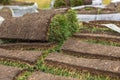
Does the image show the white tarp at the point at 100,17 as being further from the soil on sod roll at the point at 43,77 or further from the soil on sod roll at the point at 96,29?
the soil on sod roll at the point at 43,77

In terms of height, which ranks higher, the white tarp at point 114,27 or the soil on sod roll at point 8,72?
the white tarp at point 114,27

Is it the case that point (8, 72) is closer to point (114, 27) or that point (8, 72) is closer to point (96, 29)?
point (96, 29)

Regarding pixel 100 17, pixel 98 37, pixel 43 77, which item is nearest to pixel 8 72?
pixel 43 77

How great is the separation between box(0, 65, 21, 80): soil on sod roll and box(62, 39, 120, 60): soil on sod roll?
168 cm

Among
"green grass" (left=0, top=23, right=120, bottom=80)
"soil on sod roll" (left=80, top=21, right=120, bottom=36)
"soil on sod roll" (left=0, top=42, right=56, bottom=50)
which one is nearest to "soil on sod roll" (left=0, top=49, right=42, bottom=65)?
"green grass" (left=0, top=23, right=120, bottom=80)

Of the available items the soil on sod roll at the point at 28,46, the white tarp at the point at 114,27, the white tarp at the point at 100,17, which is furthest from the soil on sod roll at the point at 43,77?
the white tarp at the point at 100,17

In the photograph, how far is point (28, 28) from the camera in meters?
10.3

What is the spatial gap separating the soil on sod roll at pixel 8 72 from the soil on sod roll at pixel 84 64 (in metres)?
0.93

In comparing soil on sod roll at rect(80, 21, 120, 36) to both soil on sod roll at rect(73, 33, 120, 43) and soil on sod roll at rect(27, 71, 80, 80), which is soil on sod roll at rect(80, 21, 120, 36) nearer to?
soil on sod roll at rect(73, 33, 120, 43)

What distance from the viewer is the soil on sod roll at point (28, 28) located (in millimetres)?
9914

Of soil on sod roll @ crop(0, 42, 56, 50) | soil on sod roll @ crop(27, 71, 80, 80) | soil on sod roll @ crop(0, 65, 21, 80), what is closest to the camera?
soil on sod roll @ crop(27, 71, 80, 80)

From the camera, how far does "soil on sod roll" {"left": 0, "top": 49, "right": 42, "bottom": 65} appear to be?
8565 mm

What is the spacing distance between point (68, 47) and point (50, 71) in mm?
1256

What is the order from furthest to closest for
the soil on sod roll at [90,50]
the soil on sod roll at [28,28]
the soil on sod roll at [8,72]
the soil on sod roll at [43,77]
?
the soil on sod roll at [28,28]
the soil on sod roll at [90,50]
the soil on sod roll at [8,72]
the soil on sod roll at [43,77]
